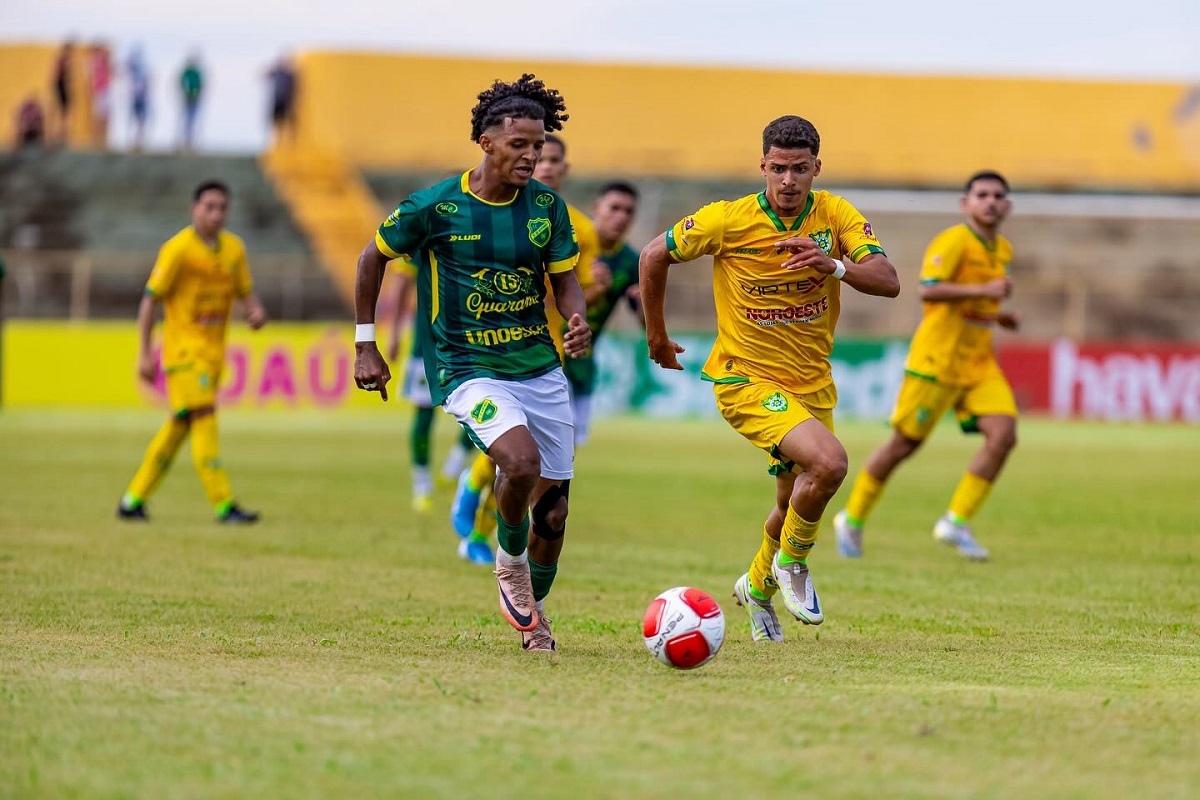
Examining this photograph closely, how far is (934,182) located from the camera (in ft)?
141

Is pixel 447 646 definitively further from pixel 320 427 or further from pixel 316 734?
pixel 320 427

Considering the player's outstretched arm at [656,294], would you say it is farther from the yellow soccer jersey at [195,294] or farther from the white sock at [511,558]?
the yellow soccer jersey at [195,294]

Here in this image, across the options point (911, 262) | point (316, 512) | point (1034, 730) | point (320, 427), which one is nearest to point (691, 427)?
point (320, 427)

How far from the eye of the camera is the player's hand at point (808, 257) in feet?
22.4

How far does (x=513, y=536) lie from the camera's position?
716cm

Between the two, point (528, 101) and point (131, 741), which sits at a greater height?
point (528, 101)

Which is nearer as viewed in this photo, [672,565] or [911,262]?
[672,565]

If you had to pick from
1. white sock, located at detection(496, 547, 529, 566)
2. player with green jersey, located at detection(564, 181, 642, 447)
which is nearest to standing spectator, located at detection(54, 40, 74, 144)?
player with green jersey, located at detection(564, 181, 642, 447)

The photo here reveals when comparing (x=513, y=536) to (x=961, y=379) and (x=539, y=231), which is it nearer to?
(x=539, y=231)

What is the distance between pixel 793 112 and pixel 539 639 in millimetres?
41075

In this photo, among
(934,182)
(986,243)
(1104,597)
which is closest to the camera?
(1104,597)

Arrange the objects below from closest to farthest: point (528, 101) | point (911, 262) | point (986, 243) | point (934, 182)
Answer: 1. point (528, 101)
2. point (986, 243)
3. point (911, 262)
4. point (934, 182)

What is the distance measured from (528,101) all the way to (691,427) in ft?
67.3

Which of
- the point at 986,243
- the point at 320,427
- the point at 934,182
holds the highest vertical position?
the point at 934,182
